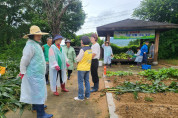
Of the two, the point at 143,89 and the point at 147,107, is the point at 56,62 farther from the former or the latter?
the point at 143,89

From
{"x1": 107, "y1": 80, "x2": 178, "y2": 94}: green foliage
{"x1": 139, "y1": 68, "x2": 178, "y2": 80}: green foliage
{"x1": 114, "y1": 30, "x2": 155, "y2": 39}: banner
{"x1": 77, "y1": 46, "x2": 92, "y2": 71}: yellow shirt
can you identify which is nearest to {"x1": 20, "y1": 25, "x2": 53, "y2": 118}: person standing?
{"x1": 77, "y1": 46, "x2": 92, "y2": 71}: yellow shirt

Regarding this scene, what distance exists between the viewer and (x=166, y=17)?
14625 mm

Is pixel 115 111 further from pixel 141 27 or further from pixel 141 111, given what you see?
pixel 141 27

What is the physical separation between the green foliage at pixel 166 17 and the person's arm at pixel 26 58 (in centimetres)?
1441

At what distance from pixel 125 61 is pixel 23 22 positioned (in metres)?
15.1

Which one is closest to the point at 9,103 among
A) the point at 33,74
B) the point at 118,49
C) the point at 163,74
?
the point at 33,74

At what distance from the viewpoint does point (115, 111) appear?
278 cm

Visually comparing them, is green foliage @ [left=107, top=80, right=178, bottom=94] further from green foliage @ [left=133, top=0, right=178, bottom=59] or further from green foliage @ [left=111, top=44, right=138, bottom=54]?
green foliage @ [left=133, top=0, right=178, bottom=59]

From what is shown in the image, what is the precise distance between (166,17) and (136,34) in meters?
7.61

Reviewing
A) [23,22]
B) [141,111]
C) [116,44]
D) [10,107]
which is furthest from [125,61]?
[23,22]

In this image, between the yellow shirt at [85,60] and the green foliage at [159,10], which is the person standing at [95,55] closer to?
the yellow shirt at [85,60]

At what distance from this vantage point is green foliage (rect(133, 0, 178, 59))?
13.3 metres

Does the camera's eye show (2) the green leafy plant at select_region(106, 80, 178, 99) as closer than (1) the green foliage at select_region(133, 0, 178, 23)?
Yes

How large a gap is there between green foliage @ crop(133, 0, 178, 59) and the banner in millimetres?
4691
